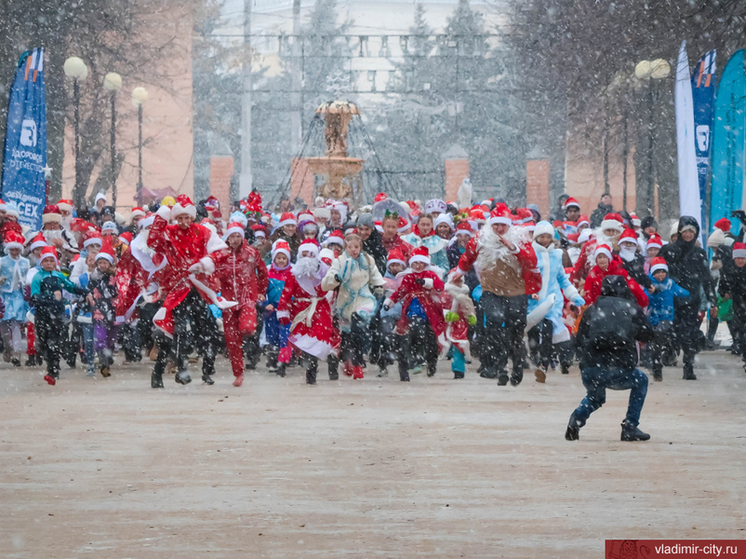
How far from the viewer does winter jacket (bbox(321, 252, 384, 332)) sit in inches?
585

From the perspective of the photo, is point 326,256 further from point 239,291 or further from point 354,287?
point 239,291

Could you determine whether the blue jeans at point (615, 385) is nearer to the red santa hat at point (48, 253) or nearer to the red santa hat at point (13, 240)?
the red santa hat at point (48, 253)

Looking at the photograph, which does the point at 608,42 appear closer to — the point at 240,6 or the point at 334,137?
the point at 334,137

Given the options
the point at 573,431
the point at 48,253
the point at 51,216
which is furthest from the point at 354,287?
the point at 51,216

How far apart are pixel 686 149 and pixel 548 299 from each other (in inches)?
223

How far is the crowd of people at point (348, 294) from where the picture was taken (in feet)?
45.6

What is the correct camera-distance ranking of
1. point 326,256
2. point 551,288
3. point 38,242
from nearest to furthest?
point 551,288 < point 326,256 < point 38,242

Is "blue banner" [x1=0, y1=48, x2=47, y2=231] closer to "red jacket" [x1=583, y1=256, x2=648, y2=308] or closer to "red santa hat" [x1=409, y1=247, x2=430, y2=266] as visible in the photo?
"red santa hat" [x1=409, y1=247, x2=430, y2=266]

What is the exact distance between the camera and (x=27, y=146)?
20641 millimetres

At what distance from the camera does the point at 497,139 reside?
60281mm

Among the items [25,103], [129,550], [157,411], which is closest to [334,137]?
[25,103]

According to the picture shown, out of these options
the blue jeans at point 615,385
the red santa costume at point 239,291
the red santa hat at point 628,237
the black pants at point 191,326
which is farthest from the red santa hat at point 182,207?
the blue jeans at point 615,385

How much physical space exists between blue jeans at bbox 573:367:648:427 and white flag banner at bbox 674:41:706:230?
9.51 metres

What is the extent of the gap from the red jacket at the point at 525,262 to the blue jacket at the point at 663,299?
6.77 ft
